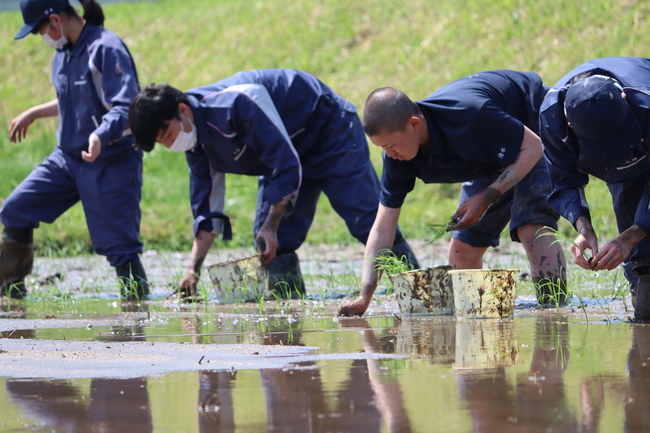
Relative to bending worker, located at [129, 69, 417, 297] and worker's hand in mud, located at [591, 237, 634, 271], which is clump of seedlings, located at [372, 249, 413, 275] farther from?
worker's hand in mud, located at [591, 237, 634, 271]

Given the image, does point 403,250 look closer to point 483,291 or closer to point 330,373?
point 483,291

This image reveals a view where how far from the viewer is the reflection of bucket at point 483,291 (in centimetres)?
390

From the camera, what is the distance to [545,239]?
460cm

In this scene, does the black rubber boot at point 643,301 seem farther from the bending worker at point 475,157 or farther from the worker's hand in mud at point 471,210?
the worker's hand in mud at point 471,210

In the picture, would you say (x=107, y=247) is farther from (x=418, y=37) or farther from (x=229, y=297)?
(x=418, y=37)

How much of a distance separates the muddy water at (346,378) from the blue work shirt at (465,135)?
73cm

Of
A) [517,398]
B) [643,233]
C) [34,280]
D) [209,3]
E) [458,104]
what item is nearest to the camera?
[517,398]

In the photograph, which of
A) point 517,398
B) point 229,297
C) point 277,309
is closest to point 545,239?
point 277,309

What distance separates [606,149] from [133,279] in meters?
3.49

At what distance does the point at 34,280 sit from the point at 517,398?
584 centimetres

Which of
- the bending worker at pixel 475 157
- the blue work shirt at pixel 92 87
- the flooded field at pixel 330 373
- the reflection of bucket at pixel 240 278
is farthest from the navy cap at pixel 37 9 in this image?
the bending worker at pixel 475 157

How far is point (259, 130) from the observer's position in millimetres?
4977

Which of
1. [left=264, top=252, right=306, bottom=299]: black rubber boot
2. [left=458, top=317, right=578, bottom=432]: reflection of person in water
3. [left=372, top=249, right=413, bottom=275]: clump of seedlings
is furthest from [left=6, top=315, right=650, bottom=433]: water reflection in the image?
[left=264, top=252, right=306, bottom=299]: black rubber boot

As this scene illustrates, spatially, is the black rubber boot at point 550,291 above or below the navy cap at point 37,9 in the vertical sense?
below
